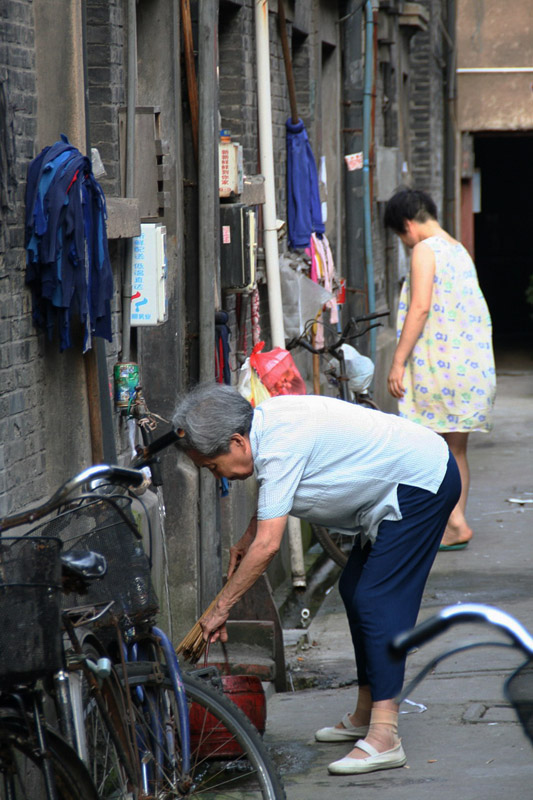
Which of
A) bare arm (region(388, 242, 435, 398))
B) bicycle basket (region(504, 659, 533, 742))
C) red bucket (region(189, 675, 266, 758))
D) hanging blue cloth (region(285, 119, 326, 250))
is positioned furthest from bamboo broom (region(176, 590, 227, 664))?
hanging blue cloth (region(285, 119, 326, 250))

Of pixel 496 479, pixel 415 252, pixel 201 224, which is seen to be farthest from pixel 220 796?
pixel 496 479

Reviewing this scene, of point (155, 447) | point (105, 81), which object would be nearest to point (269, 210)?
point (105, 81)

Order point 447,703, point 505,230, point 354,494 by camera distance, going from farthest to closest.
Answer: point 505,230 < point 447,703 < point 354,494

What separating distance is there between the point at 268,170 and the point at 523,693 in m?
5.77

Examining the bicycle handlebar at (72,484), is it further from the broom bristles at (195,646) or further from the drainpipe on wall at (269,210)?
the drainpipe on wall at (269,210)

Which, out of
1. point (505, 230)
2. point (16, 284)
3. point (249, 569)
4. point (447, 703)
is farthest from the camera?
point (505, 230)

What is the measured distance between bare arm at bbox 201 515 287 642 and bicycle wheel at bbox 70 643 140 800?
0.61 meters

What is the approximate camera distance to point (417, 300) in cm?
737

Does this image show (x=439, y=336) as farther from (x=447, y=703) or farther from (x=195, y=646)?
(x=195, y=646)

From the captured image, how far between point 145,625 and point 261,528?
0.54m

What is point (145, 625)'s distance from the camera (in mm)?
3619

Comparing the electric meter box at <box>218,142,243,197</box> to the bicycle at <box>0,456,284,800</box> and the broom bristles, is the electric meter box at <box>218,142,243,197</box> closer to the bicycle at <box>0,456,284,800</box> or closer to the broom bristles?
the broom bristles

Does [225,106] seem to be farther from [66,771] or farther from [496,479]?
[66,771]

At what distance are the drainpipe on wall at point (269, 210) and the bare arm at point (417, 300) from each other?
0.74 m
